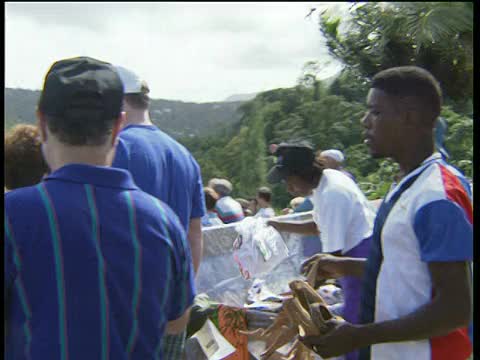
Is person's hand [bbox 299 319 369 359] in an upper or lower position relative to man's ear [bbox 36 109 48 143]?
lower

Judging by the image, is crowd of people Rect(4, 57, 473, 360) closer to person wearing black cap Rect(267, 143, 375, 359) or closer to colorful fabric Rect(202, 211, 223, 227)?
person wearing black cap Rect(267, 143, 375, 359)

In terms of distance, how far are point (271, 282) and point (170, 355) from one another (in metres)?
2.47

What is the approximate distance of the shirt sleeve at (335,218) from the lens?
10.6ft

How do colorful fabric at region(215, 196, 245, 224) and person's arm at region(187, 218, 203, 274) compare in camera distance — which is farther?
colorful fabric at region(215, 196, 245, 224)

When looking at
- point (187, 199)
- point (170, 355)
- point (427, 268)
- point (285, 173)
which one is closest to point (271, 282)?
point (285, 173)

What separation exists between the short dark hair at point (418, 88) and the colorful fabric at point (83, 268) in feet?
3.26

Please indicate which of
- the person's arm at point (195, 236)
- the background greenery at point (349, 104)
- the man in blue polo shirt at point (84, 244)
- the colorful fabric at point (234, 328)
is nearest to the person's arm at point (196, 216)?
the person's arm at point (195, 236)

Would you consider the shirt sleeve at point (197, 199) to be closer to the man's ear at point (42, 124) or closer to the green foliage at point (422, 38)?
the man's ear at point (42, 124)

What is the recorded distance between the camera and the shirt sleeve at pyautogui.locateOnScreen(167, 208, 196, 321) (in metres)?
1.81

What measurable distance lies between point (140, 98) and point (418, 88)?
154 centimetres

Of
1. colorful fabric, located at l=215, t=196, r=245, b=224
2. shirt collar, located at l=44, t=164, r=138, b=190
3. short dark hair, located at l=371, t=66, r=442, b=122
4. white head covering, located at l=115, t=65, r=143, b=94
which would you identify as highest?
white head covering, located at l=115, t=65, r=143, b=94

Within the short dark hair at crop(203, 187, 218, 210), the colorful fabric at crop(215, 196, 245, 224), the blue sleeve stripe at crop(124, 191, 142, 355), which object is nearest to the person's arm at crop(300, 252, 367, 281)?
the blue sleeve stripe at crop(124, 191, 142, 355)

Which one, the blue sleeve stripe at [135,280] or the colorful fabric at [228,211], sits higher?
the blue sleeve stripe at [135,280]

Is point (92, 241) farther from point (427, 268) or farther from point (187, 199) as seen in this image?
point (187, 199)
